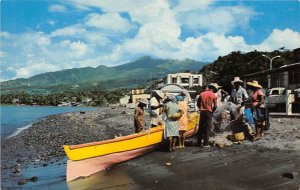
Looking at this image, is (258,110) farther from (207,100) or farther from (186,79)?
(186,79)

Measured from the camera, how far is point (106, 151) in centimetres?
1145

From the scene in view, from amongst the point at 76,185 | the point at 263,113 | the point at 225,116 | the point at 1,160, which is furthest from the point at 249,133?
the point at 1,160

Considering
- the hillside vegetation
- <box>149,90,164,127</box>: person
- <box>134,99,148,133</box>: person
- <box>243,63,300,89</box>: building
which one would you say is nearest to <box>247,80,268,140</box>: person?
<box>149,90,164,127</box>: person

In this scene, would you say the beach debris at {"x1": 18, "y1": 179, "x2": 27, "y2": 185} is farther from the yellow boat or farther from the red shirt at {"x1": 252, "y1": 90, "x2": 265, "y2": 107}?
the red shirt at {"x1": 252, "y1": 90, "x2": 265, "y2": 107}

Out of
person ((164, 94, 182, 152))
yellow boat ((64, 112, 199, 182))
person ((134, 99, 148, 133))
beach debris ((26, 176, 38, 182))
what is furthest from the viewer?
person ((134, 99, 148, 133))

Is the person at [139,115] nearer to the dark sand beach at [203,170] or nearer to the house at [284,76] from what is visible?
the dark sand beach at [203,170]

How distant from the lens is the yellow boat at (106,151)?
428 inches

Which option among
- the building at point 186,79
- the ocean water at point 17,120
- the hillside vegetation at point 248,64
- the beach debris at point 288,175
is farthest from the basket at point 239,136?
the building at point 186,79

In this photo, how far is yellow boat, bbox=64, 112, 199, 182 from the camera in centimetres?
1088

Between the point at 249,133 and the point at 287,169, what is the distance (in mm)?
3874

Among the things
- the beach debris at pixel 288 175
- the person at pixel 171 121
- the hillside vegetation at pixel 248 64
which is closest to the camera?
the beach debris at pixel 288 175

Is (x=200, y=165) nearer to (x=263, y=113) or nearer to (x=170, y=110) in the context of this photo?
(x=170, y=110)

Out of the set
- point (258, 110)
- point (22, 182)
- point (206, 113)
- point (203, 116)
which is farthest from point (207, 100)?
point (22, 182)

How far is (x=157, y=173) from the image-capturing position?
10.3 m
